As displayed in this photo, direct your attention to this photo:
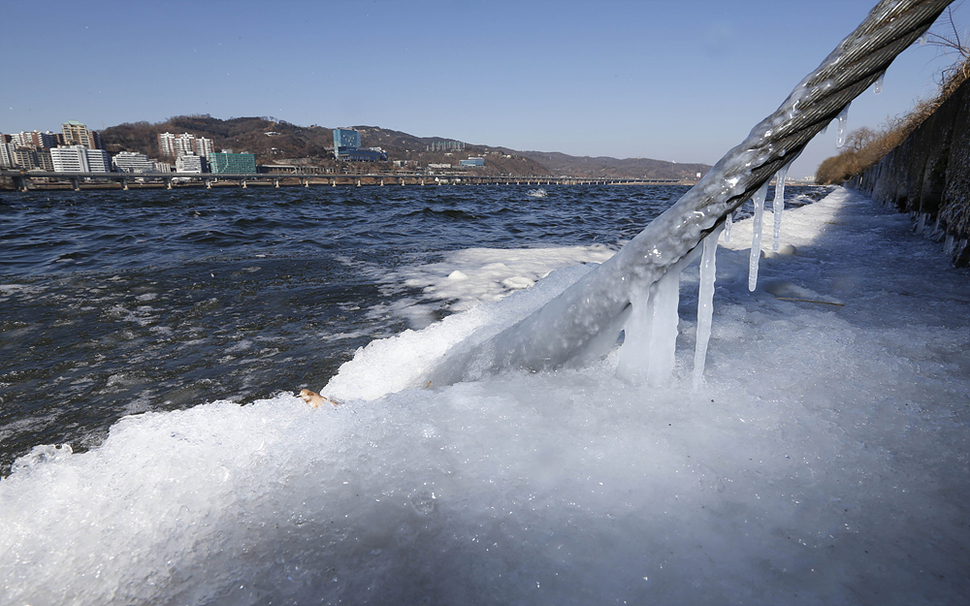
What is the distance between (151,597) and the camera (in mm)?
1189

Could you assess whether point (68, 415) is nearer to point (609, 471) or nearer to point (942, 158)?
point (609, 471)

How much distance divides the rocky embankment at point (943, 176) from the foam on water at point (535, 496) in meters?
3.27

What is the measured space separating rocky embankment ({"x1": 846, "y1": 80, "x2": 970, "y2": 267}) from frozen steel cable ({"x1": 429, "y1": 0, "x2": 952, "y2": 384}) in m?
4.27

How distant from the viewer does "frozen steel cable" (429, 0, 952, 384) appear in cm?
134

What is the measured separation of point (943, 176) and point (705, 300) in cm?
671

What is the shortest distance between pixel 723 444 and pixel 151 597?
1.85 m

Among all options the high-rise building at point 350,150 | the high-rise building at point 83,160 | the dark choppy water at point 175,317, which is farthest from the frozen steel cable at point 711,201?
the high-rise building at point 83,160

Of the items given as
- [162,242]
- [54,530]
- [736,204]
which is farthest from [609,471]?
[162,242]

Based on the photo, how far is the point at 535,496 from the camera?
1448 mm

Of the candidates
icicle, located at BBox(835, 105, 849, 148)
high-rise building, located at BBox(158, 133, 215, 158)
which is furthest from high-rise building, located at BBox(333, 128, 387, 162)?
icicle, located at BBox(835, 105, 849, 148)

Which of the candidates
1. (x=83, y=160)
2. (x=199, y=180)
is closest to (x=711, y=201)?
(x=199, y=180)

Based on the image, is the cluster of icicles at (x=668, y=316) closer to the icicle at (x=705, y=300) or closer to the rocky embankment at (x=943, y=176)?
the icicle at (x=705, y=300)

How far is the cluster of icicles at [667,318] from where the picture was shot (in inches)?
71.4

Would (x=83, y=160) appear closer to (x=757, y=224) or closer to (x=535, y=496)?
(x=535, y=496)
